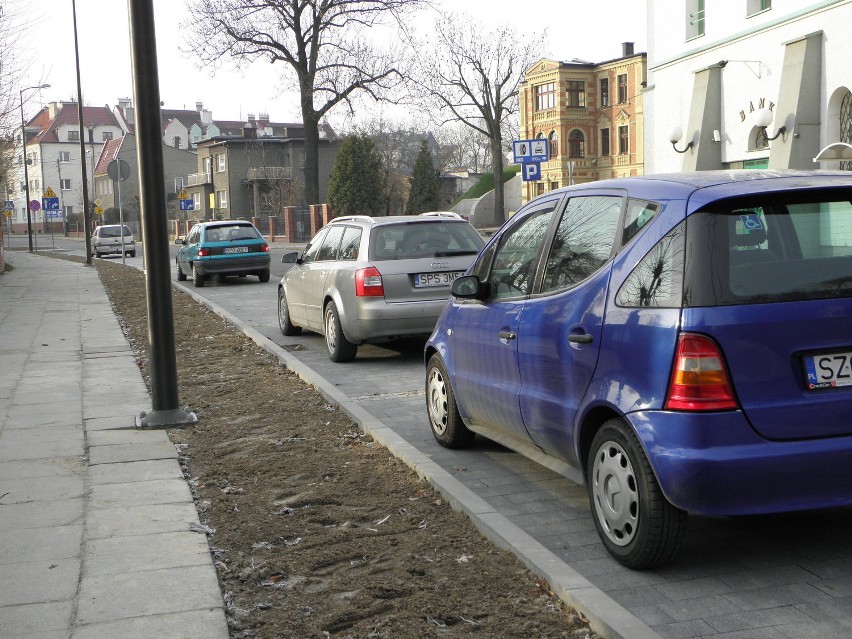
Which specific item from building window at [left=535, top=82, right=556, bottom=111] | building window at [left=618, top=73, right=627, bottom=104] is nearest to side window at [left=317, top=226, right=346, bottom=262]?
building window at [left=618, top=73, right=627, bottom=104]

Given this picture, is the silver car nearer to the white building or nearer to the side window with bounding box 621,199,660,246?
the side window with bounding box 621,199,660,246

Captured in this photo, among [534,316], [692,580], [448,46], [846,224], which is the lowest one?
[692,580]

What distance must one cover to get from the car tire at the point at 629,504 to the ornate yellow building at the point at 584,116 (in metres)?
71.7

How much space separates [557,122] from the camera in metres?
78.3

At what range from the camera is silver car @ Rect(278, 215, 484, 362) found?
11000mm

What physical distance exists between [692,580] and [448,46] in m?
61.7

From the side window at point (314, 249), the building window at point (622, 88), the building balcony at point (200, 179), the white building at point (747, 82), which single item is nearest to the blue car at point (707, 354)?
the side window at point (314, 249)

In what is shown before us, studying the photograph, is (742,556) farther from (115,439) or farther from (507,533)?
(115,439)

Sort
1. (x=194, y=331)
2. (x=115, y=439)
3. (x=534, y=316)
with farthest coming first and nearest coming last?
1. (x=194, y=331)
2. (x=115, y=439)
3. (x=534, y=316)

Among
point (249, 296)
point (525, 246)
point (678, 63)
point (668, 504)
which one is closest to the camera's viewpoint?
point (668, 504)

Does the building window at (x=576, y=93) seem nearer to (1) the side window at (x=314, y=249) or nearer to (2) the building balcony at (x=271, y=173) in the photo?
(2) the building balcony at (x=271, y=173)

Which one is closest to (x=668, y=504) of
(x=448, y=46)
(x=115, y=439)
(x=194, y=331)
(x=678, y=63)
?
(x=115, y=439)

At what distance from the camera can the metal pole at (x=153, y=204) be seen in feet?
26.2

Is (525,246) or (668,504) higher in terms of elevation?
(525,246)
